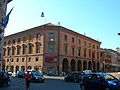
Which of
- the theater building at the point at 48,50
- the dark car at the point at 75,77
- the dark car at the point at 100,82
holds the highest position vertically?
the theater building at the point at 48,50

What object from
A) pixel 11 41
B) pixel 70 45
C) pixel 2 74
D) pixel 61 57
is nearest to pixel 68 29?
pixel 70 45

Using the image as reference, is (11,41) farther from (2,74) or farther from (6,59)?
(2,74)

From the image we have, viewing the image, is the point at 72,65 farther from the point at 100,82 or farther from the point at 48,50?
the point at 100,82

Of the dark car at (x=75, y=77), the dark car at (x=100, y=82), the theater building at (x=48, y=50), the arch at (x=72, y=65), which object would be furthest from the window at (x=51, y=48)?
the dark car at (x=100, y=82)

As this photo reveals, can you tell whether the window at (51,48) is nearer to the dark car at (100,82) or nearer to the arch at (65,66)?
the arch at (65,66)

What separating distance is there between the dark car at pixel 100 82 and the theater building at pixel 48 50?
123 feet

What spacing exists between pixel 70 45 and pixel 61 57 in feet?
21.8

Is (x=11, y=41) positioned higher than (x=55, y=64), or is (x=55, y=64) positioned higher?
(x=11, y=41)

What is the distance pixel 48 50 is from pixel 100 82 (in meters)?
40.9

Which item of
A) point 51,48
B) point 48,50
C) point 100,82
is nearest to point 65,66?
point 51,48

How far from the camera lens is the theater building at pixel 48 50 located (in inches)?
2109

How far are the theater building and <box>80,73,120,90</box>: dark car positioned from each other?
3756 centimetres

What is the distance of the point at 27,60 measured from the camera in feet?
192

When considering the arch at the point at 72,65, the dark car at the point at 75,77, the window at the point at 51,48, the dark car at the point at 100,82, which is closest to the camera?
the dark car at the point at 100,82
